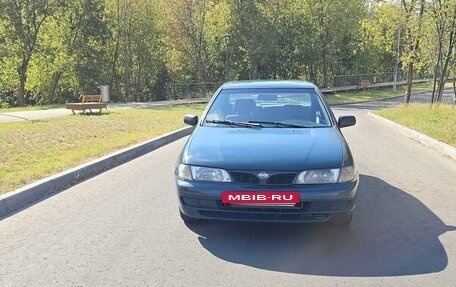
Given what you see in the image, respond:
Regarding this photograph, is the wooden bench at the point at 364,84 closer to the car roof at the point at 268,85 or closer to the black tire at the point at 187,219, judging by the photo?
the car roof at the point at 268,85

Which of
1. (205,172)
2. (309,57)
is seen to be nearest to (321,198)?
(205,172)

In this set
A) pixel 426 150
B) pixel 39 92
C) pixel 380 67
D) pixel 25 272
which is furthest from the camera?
pixel 380 67

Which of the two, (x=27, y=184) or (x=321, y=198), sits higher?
(x=321, y=198)

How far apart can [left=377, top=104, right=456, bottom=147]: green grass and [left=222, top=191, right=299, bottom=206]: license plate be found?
7182mm

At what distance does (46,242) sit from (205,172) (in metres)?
1.73

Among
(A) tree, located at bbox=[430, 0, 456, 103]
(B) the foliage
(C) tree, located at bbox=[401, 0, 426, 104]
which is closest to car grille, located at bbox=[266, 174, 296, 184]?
(A) tree, located at bbox=[430, 0, 456, 103]

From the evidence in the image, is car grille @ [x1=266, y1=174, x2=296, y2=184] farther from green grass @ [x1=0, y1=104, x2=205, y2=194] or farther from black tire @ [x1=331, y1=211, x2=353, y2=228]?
green grass @ [x1=0, y1=104, x2=205, y2=194]

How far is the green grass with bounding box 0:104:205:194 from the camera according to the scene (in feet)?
24.4

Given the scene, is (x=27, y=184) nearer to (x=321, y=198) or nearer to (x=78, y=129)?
(x=321, y=198)

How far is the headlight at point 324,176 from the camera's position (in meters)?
4.30

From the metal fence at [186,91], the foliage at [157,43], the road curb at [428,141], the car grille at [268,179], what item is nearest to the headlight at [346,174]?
the car grille at [268,179]

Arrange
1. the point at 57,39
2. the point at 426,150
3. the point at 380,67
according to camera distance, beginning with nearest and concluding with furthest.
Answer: the point at 426,150 → the point at 57,39 → the point at 380,67

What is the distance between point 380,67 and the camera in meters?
58.2

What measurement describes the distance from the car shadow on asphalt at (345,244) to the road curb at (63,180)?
241cm
